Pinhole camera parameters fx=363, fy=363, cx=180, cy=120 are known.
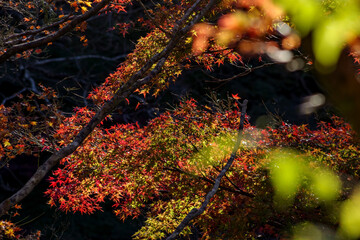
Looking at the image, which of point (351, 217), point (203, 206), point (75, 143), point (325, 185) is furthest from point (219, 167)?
point (75, 143)

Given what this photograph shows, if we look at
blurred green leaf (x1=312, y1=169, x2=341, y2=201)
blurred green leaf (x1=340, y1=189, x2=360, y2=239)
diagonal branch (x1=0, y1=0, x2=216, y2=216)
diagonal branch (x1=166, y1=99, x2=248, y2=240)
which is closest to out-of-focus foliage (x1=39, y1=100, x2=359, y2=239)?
blurred green leaf (x1=312, y1=169, x2=341, y2=201)

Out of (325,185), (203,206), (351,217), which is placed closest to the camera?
(203,206)

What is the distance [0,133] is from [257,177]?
171 inches

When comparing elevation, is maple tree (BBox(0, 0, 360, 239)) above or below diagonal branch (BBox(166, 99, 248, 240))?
above

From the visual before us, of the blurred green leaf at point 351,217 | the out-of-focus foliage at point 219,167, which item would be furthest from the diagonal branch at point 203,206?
the blurred green leaf at point 351,217

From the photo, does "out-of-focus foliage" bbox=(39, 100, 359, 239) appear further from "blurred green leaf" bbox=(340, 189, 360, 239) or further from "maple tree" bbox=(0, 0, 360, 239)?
"blurred green leaf" bbox=(340, 189, 360, 239)

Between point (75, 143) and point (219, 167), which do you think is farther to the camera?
point (219, 167)

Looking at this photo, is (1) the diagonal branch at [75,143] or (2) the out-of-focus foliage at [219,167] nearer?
(1) the diagonal branch at [75,143]

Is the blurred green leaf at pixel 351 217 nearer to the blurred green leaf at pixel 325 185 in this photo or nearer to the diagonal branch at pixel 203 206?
the blurred green leaf at pixel 325 185

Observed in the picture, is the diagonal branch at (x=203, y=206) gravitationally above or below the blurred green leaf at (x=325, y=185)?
below

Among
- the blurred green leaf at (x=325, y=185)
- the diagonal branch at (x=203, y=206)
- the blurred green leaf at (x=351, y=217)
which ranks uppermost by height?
the blurred green leaf at (x=325, y=185)

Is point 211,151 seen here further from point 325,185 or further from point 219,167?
point 325,185

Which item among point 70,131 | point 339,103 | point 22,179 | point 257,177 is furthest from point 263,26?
point 22,179

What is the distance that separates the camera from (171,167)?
6.20m
